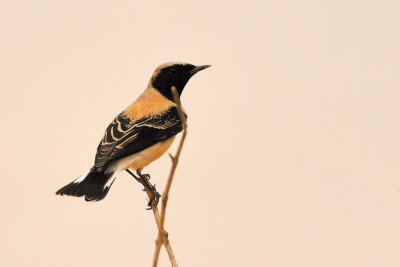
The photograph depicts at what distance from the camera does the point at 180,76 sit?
5.42m

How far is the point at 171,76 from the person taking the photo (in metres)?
5.47

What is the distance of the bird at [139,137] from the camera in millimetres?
4312

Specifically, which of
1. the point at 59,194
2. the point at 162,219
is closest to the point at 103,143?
the point at 59,194

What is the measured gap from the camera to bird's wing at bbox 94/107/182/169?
4527mm

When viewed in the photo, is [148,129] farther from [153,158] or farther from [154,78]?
[154,78]

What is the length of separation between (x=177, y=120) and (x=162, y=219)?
3138 mm

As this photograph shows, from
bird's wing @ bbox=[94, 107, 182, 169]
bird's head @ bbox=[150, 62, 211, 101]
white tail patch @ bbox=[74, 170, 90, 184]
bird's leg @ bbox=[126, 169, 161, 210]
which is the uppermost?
bird's head @ bbox=[150, 62, 211, 101]

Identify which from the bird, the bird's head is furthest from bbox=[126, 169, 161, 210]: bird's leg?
the bird's head

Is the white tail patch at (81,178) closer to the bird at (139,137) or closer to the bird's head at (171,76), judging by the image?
the bird at (139,137)

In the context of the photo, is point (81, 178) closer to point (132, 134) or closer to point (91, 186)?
point (91, 186)

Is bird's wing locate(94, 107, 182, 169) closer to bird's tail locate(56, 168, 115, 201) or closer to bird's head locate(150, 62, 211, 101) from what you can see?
bird's tail locate(56, 168, 115, 201)

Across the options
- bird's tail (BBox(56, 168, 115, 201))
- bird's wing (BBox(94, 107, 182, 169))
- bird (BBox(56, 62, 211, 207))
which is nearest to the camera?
bird's tail (BBox(56, 168, 115, 201))

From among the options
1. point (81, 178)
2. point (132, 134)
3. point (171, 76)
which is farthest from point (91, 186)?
point (171, 76)

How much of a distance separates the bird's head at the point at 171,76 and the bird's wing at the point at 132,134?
1.29ft
